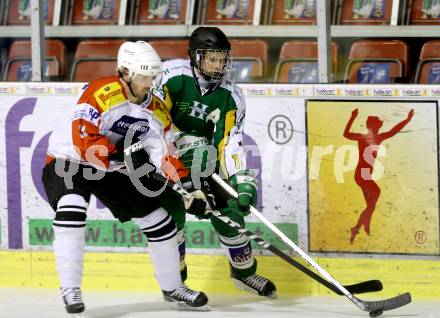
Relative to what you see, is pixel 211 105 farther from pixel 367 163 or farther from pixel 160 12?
pixel 160 12

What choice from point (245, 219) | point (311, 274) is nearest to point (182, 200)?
point (245, 219)

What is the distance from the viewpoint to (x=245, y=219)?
203 inches

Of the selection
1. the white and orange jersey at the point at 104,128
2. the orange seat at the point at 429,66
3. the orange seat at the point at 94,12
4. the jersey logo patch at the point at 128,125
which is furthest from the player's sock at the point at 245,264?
the orange seat at the point at 94,12

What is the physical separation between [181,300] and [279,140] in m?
0.85

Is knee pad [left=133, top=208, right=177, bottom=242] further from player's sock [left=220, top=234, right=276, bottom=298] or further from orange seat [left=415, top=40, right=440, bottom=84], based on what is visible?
orange seat [left=415, top=40, right=440, bottom=84]

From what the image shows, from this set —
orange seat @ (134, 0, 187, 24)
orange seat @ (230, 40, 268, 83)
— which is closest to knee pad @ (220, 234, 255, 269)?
orange seat @ (230, 40, 268, 83)

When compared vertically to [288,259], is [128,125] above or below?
above

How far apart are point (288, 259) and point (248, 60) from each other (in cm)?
122

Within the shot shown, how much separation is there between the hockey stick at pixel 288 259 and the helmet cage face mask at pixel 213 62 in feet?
1.56

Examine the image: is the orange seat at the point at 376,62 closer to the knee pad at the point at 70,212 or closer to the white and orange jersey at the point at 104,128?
the white and orange jersey at the point at 104,128

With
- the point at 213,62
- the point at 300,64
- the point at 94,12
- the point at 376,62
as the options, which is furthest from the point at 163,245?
the point at 94,12

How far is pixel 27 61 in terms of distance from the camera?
566cm

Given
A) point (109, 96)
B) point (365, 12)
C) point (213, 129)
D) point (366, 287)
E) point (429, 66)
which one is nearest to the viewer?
point (109, 96)

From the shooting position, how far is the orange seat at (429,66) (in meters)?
5.09
